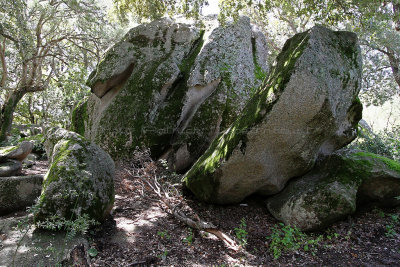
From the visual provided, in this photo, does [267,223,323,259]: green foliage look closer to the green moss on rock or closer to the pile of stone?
the green moss on rock

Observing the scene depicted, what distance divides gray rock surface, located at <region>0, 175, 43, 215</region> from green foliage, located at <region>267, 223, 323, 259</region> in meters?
4.30

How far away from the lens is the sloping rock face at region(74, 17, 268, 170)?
741 centimetres

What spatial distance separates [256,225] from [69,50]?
15972 mm

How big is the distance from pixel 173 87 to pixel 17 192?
469cm

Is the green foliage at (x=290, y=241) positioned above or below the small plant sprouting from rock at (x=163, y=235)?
above

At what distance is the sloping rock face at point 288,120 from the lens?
4367 mm

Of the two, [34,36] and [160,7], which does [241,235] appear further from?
[34,36]

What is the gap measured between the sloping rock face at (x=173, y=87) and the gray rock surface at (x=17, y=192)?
2616 mm

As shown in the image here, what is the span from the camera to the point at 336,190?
4645 mm

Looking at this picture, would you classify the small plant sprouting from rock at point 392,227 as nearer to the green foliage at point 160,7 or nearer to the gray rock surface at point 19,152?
the green foliage at point 160,7

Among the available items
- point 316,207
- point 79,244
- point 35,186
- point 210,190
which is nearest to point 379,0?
point 316,207

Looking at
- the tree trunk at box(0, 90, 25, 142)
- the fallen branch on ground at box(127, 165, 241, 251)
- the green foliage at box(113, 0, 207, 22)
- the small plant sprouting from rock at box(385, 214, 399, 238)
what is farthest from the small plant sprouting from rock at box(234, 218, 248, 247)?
the tree trunk at box(0, 90, 25, 142)

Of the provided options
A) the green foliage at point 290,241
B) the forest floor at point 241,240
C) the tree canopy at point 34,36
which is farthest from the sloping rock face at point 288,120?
the tree canopy at point 34,36

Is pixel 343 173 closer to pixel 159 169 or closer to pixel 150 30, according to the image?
pixel 159 169
